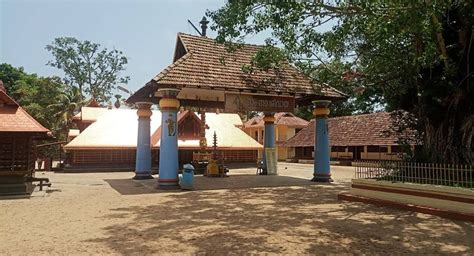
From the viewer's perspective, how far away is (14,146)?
12734 mm

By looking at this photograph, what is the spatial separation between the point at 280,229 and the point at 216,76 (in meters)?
8.61

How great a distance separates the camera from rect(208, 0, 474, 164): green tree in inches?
365

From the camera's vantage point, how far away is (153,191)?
43.3ft

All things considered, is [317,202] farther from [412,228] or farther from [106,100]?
[106,100]

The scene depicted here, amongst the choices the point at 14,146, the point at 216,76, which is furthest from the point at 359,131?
the point at 14,146

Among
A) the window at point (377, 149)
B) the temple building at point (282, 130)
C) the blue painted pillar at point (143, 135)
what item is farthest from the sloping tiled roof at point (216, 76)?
the temple building at point (282, 130)

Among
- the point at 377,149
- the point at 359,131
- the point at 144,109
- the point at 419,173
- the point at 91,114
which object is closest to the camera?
the point at 419,173

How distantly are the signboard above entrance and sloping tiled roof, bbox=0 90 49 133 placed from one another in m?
6.78

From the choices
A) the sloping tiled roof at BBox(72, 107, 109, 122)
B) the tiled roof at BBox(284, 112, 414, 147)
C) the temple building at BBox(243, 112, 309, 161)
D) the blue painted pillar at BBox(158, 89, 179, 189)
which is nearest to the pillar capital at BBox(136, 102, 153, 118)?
the blue painted pillar at BBox(158, 89, 179, 189)

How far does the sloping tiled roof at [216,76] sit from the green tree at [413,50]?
121 inches

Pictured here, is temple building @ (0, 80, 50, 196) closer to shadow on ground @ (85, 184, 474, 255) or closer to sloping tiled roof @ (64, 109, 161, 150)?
shadow on ground @ (85, 184, 474, 255)

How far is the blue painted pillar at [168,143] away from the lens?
1355 cm

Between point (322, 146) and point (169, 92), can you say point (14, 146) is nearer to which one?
point (169, 92)

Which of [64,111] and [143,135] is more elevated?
[64,111]
